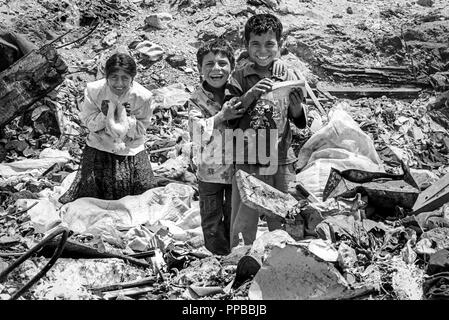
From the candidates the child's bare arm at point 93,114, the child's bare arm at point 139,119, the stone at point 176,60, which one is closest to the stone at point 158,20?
the stone at point 176,60

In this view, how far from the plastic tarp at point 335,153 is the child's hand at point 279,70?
1.36 m

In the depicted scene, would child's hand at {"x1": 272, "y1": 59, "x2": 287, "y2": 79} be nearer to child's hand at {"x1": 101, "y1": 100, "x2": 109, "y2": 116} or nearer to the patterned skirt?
child's hand at {"x1": 101, "y1": 100, "x2": 109, "y2": 116}

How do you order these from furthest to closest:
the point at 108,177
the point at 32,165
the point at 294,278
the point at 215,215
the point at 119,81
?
the point at 32,165
the point at 108,177
the point at 119,81
the point at 215,215
the point at 294,278

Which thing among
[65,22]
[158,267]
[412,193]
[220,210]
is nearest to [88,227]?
[220,210]

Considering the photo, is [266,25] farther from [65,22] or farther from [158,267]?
[65,22]

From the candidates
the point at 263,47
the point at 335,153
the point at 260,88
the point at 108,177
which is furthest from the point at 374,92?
the point at 260,88

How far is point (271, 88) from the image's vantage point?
4.02 m

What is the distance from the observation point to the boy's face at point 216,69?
4324 mm

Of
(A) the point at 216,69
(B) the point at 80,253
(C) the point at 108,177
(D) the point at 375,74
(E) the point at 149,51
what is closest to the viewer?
(B) the point at 80,253

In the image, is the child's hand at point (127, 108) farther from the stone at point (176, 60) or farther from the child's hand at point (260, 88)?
the stone at point (176, 60)

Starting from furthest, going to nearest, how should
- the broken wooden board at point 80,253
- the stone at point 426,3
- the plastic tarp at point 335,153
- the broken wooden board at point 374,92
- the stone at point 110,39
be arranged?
the stone at point 426,3, the stone at point 110,39, the broken wooden board at point 374,92, the plastic tarp at point 335,153, the broken wooden board at point 80,253

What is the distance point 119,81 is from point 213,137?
137 centimetres

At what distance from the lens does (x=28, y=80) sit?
6.90m

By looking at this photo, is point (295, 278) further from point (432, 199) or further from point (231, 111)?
point (432, 199)
